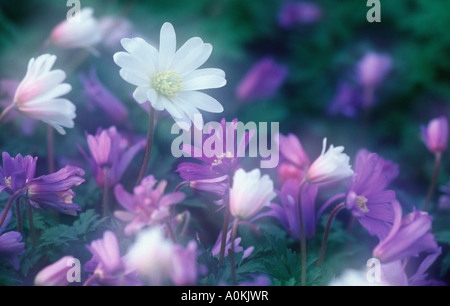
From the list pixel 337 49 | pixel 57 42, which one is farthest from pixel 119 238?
pixel 337 49

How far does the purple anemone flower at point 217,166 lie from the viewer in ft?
2.62

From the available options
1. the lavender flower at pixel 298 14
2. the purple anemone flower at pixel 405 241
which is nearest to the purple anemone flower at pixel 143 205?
the purple anemone flower at pixel 405 241

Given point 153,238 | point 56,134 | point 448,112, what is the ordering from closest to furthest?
1. point 153,238
2. point 56,134
3. point 448,112

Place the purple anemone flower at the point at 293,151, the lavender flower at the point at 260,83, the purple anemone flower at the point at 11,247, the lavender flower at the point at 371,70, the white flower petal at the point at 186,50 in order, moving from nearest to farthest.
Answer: the purple anemone flower at the point at 11,247 < the white flower petal at the point at 186,50 < the purple anemone flower at the point at 293,151 < the lavender flower at the point at 260,83 < the lavender flower at the point at 371,70

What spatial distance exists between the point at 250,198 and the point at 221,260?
0.14 meters

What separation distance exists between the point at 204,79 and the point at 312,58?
→ 1.44m

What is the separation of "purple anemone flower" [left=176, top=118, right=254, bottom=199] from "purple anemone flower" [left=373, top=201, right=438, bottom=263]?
266 millimetres

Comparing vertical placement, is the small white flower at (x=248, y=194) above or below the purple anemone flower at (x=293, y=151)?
below

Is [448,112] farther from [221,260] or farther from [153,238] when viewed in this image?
[153,238]

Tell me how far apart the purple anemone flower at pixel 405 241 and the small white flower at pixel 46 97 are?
1.84 feet

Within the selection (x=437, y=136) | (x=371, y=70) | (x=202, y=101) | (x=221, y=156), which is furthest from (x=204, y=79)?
(x=371, y=70)

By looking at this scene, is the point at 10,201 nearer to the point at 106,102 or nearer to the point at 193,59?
the point at 193,59

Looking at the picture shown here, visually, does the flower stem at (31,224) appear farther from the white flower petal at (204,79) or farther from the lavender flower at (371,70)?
the lavender flower at (371,70)
